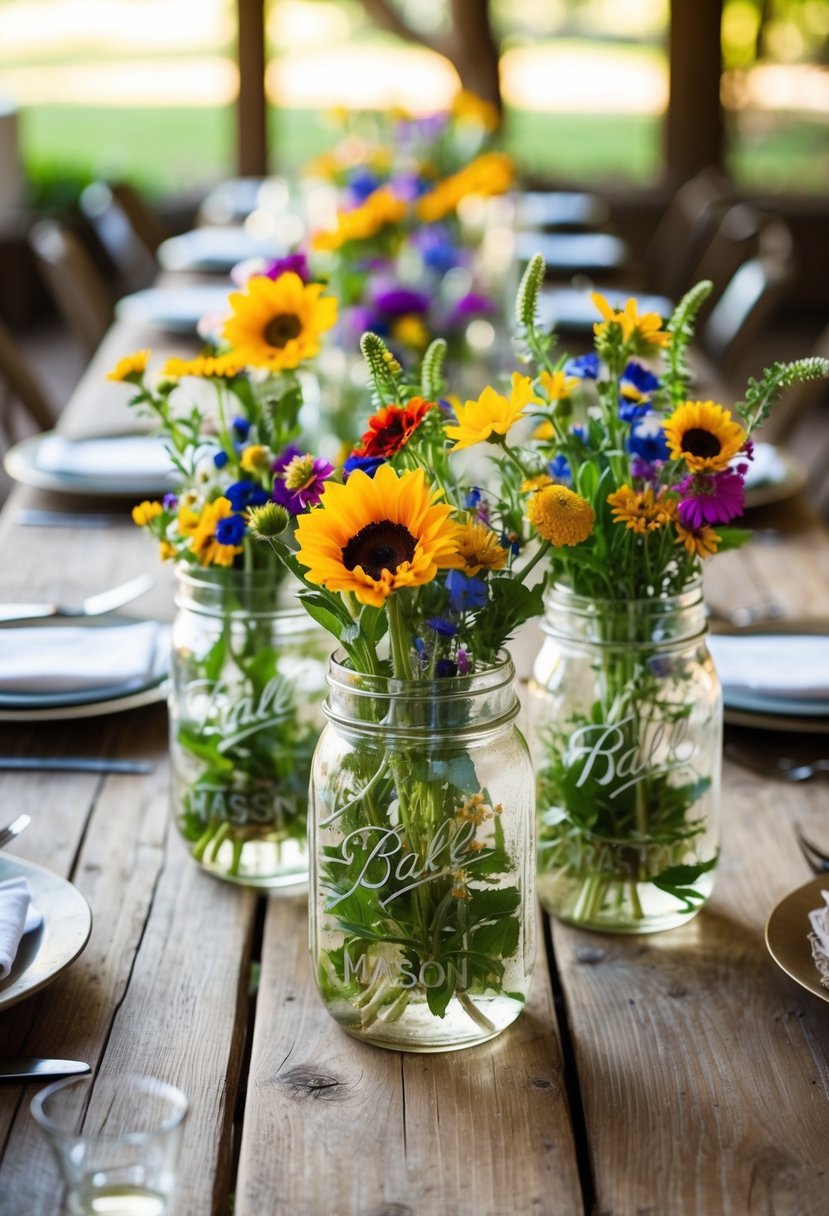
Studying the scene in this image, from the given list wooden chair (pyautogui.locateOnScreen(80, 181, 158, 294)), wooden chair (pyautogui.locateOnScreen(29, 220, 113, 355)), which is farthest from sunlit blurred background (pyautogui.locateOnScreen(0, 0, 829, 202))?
wooden chair (pyautogui.locateOnScreen(29, 220, 113, 355))

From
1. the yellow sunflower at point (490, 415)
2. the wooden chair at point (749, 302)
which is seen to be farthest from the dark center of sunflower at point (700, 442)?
the wooden chair at point (749, 302)

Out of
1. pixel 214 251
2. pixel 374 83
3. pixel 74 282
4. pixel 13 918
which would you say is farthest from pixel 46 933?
pixel 374 83

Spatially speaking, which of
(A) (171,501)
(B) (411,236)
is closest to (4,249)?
(B) (411,236)

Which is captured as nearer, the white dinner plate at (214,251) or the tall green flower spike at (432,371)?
the tall green flower spike at (432,371)

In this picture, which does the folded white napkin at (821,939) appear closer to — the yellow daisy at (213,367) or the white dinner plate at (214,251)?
the yellow daisy at (213,367)

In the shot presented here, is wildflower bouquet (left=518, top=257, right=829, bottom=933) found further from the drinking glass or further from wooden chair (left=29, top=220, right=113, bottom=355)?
wooden chair (left=29, top=220, right=113, bottom=355)

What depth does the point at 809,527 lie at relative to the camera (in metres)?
1.90

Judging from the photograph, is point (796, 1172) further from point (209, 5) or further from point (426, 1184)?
point (209, 5)

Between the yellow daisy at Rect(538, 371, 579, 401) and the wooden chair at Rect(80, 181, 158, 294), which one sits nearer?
the yellow daisy at Rect(538, 371, 579, 401)

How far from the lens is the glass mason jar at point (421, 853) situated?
0.81 m

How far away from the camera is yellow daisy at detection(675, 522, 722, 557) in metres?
0.88

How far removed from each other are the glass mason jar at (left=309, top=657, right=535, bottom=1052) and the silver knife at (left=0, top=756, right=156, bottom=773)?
1.41ft

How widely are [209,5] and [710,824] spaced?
703cm

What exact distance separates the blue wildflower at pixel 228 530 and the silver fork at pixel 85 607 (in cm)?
54
